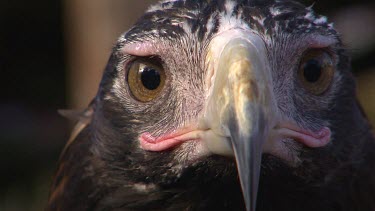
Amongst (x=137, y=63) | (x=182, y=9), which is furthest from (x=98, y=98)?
(x=182, y=9)

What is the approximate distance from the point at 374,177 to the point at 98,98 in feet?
4.16

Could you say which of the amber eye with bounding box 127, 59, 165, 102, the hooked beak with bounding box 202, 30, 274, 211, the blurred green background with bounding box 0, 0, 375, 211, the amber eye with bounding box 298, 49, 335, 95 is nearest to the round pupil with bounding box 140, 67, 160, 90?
the amber eye with bounding box 127, 59, 165, 102

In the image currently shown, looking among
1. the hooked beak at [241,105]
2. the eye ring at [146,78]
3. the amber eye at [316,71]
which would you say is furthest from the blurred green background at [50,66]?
the hooked beak at [241,105]

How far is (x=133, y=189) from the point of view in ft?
9.98

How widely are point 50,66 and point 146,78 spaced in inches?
216

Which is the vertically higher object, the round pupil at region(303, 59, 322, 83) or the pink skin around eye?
the pink skin around eye

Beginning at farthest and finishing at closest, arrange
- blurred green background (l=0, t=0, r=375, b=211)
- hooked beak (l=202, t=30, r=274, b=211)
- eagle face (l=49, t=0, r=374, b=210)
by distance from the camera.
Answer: blurred green background (l=0, t=0, r=375, b=211) < eagle face (l=49, t=0, r=374, b=210) < hooked beak (l=202, t=30, r=274, b=211)

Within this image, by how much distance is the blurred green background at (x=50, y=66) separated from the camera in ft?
19.3

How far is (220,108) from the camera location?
2.52m

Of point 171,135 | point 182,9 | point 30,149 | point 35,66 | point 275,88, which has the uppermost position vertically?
point 182,9

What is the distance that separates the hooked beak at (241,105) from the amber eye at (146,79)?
0.28 metres

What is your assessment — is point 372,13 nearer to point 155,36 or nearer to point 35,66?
point 35,66

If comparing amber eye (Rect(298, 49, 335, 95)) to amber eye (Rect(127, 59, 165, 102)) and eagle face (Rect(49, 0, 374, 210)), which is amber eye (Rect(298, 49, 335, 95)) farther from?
amber eye (Rect(127, 59, 165, 102))

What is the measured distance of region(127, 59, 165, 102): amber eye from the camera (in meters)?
2.93
